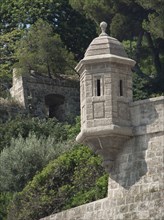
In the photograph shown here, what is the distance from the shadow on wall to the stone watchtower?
18 cm

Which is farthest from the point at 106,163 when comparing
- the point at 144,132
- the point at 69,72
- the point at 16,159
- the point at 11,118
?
the point at 69,72

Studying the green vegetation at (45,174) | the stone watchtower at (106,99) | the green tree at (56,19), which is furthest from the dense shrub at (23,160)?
the green tree at (56,19)

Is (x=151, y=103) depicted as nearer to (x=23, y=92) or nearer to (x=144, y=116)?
(x=144, y=116)

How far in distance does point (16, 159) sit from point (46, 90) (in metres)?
10.6

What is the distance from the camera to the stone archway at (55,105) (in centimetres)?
4906

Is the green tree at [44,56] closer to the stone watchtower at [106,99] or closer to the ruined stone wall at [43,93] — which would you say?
the ruined stone wall at [43,93]

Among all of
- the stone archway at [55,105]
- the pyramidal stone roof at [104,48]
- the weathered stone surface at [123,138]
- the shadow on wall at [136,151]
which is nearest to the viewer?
the weathered stone surface at [123,138]

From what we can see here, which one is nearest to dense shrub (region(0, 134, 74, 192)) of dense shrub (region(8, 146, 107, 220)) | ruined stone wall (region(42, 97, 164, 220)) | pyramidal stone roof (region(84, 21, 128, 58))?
dense shrub (region(8, 146, 107, 220))

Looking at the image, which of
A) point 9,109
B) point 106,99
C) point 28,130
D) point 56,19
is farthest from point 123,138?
point 56,19

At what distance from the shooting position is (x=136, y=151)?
93.2ft

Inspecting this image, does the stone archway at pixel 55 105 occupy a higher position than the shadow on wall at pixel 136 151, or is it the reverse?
the stone archway at pixel 55 105

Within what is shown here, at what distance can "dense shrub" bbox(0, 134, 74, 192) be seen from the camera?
3819 cm

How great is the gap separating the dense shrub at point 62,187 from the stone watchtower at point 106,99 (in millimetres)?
4679

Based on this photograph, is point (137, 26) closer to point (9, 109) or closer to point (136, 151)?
point (9, 109)
